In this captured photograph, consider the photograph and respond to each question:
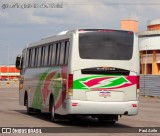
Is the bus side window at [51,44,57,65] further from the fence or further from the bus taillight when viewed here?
the fence

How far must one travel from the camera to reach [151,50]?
317ft

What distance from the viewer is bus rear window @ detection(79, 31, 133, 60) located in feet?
54.8

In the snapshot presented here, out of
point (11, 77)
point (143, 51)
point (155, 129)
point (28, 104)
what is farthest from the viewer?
point (11, 77)

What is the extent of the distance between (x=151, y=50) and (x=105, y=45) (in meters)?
80.8

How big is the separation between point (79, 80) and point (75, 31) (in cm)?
164

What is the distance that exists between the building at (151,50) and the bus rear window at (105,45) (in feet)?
253

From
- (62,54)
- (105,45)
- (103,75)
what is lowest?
(103,75)

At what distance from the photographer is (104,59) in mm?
→ 16719

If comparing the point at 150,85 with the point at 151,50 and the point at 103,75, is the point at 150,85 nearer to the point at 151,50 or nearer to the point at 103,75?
the point at 103,75

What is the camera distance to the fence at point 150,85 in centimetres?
4534

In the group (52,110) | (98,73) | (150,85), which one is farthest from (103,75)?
(150,85)

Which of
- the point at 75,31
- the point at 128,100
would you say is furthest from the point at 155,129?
the point at 75,31

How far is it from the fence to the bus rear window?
28594 mm

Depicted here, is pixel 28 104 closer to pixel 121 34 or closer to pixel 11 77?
pixel 121 34
